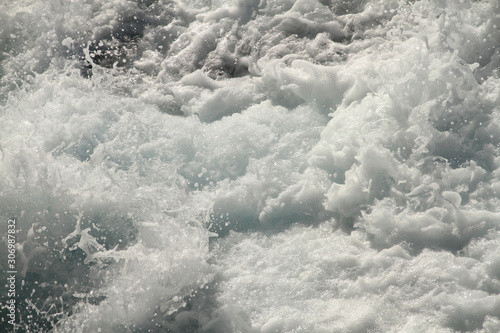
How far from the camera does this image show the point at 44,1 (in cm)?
685

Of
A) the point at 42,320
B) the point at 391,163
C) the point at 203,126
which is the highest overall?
the point at 391,163

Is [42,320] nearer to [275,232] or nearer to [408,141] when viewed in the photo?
[275,232]

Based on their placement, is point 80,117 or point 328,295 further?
point 80,117

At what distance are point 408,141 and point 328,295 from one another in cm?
163

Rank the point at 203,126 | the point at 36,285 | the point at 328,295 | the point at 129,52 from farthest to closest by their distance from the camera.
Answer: the point at 129,52 → the point at 203,126 → the point at 36,285 → the point at 328,295

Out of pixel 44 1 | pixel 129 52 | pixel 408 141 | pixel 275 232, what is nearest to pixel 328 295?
pixel 275 232

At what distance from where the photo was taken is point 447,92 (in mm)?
4391

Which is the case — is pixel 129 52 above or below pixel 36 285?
above

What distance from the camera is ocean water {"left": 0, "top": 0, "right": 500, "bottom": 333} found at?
11.2ft

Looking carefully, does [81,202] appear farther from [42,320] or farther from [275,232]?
[275,232]

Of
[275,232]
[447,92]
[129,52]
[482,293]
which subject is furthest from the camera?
[129,52]

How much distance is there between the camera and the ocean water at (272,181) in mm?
3410

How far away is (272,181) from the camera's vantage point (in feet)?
14.1

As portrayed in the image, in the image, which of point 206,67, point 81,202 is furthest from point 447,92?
point 81,202
